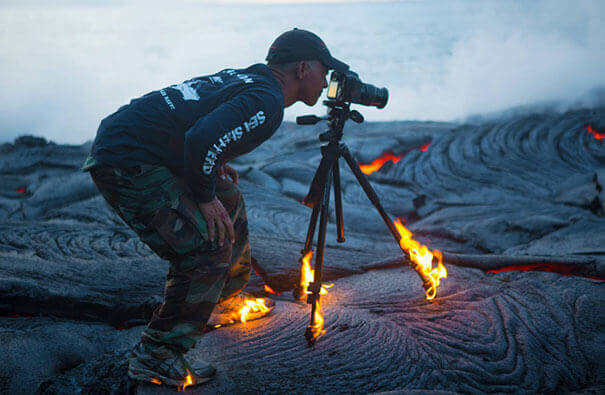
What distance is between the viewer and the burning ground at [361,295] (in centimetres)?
194

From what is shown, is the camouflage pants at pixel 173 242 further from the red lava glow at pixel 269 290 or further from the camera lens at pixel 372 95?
the red lava glow at pixel 269 290

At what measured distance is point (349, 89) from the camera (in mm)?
2145

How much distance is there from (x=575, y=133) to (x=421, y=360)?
18.1 feet

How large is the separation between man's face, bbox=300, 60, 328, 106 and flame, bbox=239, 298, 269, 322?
114 centimetres

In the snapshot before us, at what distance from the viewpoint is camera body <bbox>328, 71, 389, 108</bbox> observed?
213 centimetres

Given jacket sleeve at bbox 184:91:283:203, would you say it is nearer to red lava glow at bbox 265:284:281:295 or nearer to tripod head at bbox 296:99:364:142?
tripod head at bbox 296:99:364:142

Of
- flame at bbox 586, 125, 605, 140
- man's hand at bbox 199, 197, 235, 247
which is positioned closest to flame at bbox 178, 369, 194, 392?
man's hand at bbox 199, 197, 235, 247

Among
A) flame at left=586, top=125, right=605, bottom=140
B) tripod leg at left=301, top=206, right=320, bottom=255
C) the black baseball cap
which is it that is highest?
flame at left=586, top=125, right=605, bottom=140

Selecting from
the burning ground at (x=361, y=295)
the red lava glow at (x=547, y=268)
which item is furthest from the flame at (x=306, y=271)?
the red lava glow at (x=547, y=268)

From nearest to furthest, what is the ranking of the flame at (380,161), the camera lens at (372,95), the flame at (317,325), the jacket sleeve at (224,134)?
the jacket sleeve at (224,134) → the flame at (317,325) → the camera lens at (372,95) → the flame at (380,161)

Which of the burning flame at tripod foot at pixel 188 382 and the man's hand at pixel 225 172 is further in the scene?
the man's hand at pixel 225 172

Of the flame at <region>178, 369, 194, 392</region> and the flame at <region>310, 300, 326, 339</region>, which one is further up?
the flame at <region>310, 300, 326, 339</region>

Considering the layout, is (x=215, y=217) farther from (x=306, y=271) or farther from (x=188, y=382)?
(x=306, y=271)

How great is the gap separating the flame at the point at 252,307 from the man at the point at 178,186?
515 mm
